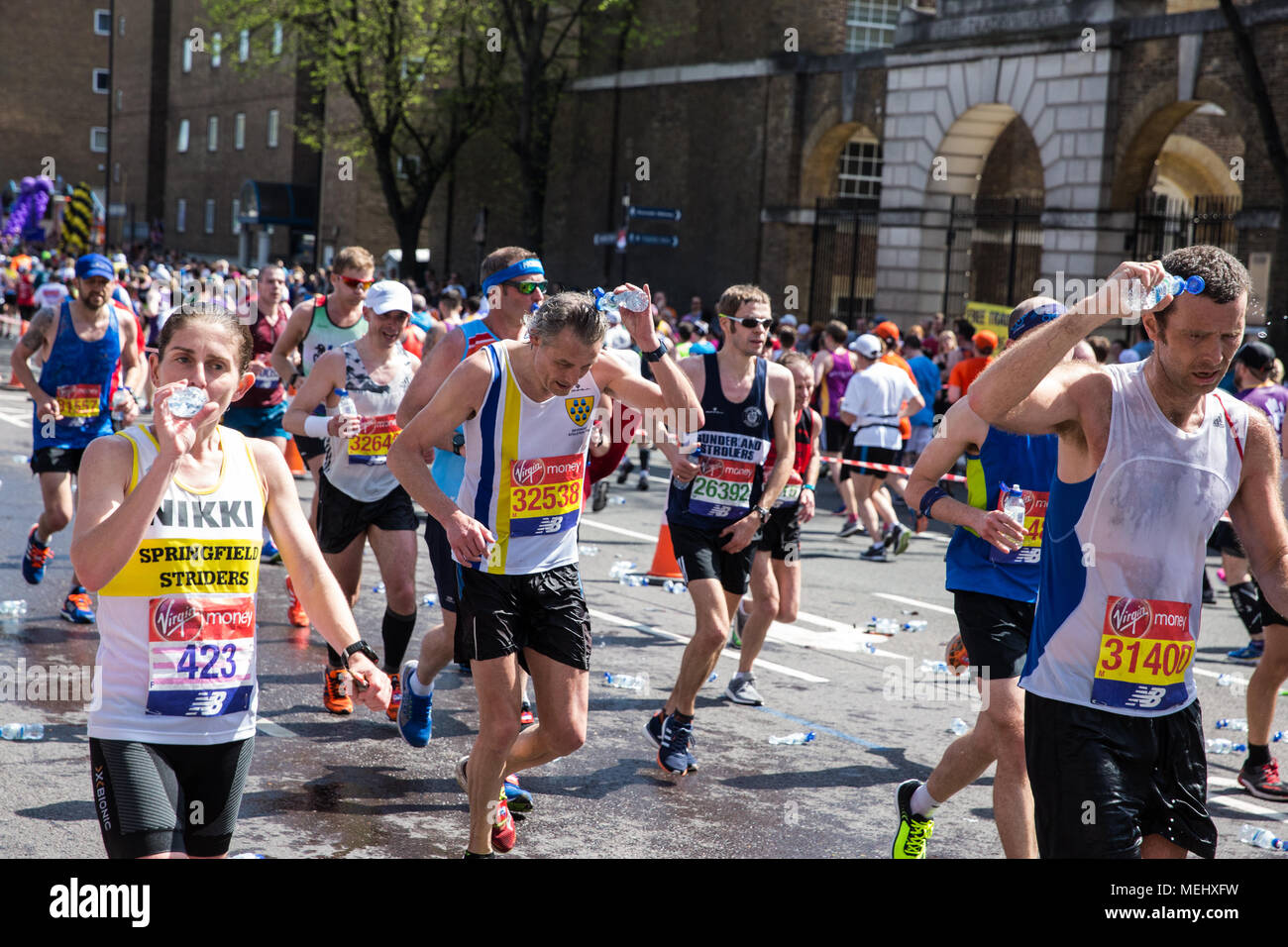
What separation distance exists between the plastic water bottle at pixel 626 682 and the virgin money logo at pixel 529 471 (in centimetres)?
327

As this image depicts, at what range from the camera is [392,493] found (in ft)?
24.6

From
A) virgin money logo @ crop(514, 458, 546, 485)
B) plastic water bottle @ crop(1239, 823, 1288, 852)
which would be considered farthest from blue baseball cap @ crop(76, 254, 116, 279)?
plastic water bottle @ crop(1239, 823, 1288, 852)

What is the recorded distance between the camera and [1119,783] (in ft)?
11.6

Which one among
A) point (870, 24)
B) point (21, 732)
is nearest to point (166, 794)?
point (21, 732)

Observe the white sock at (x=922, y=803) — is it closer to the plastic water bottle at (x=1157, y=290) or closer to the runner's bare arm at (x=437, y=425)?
the runner's bare arm at (x=437, y=425)

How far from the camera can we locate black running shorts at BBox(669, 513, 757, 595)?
6.94 m

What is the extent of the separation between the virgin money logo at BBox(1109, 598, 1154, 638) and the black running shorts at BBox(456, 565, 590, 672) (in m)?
1.99

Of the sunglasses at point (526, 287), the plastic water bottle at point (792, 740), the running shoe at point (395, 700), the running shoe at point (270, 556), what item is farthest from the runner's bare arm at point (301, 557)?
the running shoe at point (270, 556)

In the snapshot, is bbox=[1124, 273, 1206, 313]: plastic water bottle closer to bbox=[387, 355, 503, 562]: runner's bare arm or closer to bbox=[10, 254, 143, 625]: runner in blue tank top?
bbox=[387, 355, 503, 562]: runner's bare arm

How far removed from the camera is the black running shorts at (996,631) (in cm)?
512

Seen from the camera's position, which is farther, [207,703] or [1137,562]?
[1137,562]

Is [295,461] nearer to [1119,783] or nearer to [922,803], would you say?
[922,803]

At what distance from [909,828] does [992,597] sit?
3.09 feet

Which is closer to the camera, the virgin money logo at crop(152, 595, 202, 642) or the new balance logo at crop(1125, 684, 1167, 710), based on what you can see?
the virgin money logo at crop(152, 595, 202, 642)
